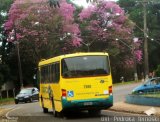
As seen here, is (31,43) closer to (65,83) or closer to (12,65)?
(12,65)

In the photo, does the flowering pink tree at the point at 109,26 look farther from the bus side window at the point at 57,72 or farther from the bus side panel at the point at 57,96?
the bus side window at the point at 57,72

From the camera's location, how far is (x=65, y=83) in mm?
22328

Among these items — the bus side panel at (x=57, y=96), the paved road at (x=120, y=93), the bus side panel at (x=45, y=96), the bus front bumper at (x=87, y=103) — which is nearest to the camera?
the bus front bumper at (x=87, y=103)

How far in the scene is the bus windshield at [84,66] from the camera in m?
22.5

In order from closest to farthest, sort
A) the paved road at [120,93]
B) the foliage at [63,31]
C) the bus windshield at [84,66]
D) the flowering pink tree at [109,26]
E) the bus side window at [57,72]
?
the bus windshield at [84,66], the bus side window at [57,72], the paved road at [120,93], the foliage at [63,31], the flowering pink tree at [109,26]

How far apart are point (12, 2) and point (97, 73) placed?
46.8m

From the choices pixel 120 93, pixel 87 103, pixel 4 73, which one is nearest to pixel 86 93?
pixel 87 103

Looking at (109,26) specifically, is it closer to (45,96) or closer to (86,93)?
(45,96)

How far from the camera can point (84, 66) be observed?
2256 centimetres

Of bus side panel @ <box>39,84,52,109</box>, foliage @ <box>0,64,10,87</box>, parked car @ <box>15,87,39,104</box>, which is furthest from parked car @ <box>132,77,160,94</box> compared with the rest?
foliage @ <box>0,64,10,87</box>

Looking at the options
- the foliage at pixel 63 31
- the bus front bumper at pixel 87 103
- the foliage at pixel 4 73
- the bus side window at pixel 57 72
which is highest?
the foliage at pixel 63 31

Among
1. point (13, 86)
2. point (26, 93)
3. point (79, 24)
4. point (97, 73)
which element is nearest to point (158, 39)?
point (79, 24)

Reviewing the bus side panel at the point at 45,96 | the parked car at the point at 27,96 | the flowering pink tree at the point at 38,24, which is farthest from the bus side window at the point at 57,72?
the flowering pink tree at the point at 38,24

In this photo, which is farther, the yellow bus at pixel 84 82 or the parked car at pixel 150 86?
the parked car at pixel 150 86
